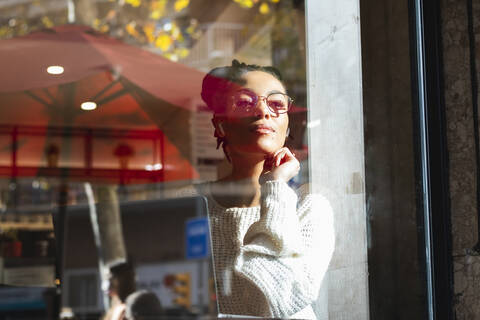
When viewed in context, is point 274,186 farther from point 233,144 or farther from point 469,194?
point 469,194

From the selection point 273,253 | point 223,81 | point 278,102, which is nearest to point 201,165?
point 223,81

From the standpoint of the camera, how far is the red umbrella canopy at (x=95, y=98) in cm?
275

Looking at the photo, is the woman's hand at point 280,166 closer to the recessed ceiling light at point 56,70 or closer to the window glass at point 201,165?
the window glass at point 201,165

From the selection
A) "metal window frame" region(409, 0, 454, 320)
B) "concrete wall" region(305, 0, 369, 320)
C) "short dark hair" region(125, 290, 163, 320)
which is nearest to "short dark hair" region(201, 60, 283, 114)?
"concrete wall" region(305, 0, 369, 320)

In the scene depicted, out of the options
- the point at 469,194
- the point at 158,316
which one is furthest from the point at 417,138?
the point at 158,316

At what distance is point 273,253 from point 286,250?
0.05m

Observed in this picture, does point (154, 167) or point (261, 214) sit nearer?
point (261, 214)

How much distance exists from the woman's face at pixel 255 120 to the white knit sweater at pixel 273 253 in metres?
0.16

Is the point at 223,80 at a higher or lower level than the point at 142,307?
higher

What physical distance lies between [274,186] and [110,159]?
4.31 feet

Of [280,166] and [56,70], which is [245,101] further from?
[56,70]

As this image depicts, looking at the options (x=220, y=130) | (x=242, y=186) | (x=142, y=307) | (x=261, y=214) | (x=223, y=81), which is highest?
(x=223, y=81)

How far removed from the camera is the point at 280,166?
223cm

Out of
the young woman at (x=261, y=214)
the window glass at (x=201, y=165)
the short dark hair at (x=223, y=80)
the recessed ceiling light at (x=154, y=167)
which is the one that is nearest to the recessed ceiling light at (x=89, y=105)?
the window glass at (x=201, y=165)
